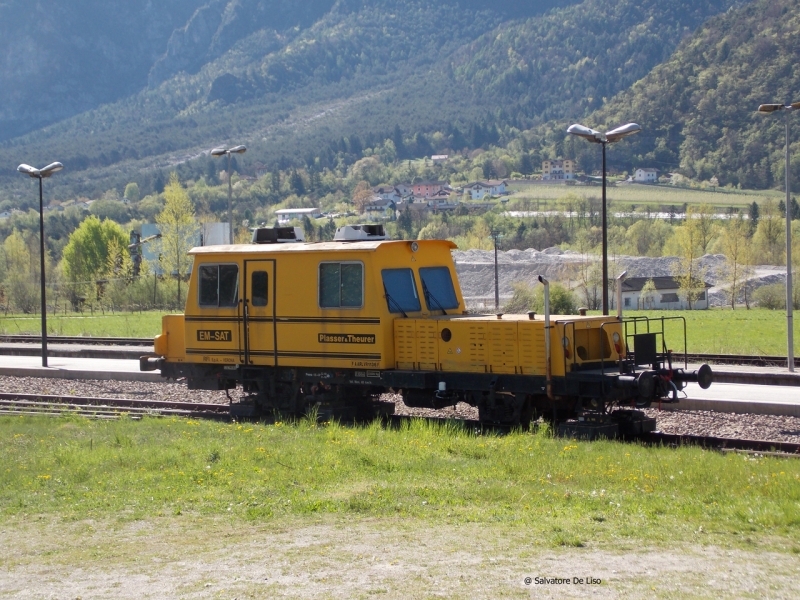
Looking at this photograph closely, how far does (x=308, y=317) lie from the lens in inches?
605

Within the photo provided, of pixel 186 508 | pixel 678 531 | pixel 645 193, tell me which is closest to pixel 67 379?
pixel 186 508

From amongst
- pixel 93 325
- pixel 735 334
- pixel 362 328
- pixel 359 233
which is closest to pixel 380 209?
pixel 93 325

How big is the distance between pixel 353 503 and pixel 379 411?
748 cm

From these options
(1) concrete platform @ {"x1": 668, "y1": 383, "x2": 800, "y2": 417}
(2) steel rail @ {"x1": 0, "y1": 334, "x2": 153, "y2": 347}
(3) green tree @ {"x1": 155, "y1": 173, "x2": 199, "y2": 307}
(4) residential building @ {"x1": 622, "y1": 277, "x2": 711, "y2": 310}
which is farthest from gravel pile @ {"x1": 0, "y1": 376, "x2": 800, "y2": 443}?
(4) residential building @ {"x1": 622, "y1": 277, "x2": 711, "y2": 310}

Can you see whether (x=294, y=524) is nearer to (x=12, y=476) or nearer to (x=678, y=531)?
(x=678, y=531)

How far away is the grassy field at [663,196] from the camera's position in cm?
17425

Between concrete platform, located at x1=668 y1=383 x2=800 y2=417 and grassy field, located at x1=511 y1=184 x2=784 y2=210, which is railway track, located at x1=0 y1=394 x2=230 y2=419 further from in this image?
grassy field, located at x1=511 y1=184 x2=784 y2=210

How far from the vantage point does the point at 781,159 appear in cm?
18112

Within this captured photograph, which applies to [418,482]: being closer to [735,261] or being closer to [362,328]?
[362,328]

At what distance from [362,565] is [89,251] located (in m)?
90.2

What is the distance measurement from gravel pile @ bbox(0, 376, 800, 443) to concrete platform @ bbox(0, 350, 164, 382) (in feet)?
0.88

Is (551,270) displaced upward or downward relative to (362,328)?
upward

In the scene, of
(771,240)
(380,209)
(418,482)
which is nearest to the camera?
(418,482)

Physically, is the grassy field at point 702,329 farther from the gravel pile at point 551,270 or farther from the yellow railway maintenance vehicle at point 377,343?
the gravel pile at point 551,270
